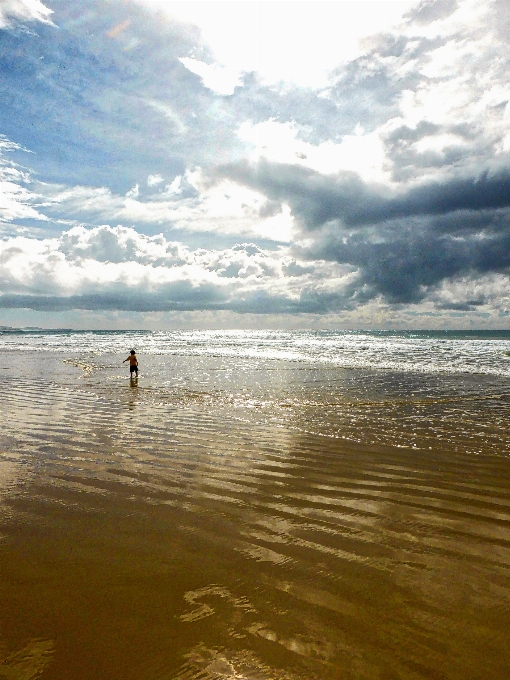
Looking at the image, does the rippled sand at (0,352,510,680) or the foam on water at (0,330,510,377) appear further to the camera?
the foam on water at (0,330,510,377)

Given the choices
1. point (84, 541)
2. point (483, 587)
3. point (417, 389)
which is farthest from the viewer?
point (417, 389)

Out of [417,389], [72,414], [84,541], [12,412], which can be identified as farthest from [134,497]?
[417,389]

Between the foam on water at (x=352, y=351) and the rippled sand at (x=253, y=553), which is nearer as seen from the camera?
the rippled sand at (x=253, y=553)

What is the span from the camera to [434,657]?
341 cm

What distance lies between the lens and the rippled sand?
11.3ft

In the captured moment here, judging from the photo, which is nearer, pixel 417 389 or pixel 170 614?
pixel 170 614

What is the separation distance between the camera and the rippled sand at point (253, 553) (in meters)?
3.45

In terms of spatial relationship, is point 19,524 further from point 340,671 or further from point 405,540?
point 405,540

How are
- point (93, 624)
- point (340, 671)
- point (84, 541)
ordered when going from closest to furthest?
point (340, 671)
point (93, 624)
point (84, 541)

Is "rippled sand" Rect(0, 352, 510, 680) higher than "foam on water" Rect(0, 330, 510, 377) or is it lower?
lower

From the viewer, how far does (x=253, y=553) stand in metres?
4.94

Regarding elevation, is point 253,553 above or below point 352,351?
below

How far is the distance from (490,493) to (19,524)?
23.8 ft

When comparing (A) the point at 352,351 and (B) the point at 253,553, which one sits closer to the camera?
(B) the point at 253,553
